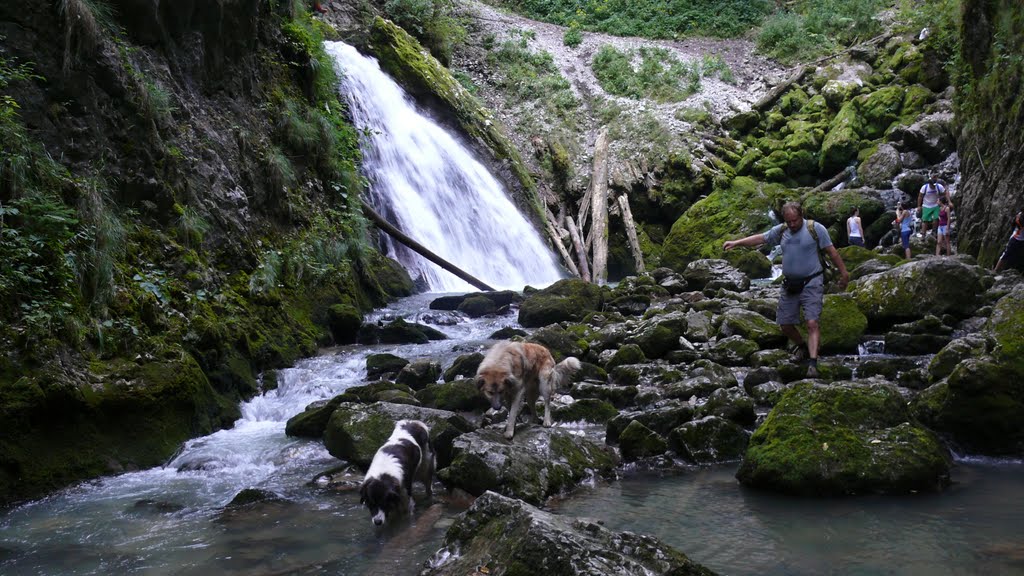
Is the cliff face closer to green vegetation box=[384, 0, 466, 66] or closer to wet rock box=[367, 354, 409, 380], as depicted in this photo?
wet rock box=[367, 354, 409, 380]

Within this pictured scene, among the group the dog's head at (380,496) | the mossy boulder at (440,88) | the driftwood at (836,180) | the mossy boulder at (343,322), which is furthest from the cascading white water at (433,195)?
the dog's head at (380,496)

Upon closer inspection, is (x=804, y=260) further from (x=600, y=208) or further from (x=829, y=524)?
(x=600, y=208)

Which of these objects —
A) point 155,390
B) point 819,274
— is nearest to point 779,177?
point 819,274

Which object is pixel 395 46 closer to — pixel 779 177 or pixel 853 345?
pixel 779 177

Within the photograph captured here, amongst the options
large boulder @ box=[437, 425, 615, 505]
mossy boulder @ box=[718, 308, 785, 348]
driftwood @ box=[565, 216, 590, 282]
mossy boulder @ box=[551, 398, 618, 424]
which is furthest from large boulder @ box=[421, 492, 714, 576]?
driftwood @ box=[565, 216, 590, 282]

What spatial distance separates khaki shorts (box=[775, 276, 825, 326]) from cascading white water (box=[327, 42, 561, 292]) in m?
11.4

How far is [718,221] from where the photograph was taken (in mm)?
23141

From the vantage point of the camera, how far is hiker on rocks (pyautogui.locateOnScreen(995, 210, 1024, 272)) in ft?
38.3

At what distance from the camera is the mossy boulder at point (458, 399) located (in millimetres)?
8367

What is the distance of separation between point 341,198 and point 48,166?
23.7ft

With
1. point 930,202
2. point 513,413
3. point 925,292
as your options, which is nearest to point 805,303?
point 925,292

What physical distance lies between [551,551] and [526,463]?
2385 mm

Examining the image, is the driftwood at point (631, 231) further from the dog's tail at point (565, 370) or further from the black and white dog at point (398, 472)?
the black and white dog at point (398, 472)

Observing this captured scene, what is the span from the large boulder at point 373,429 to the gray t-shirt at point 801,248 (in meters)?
4.34
